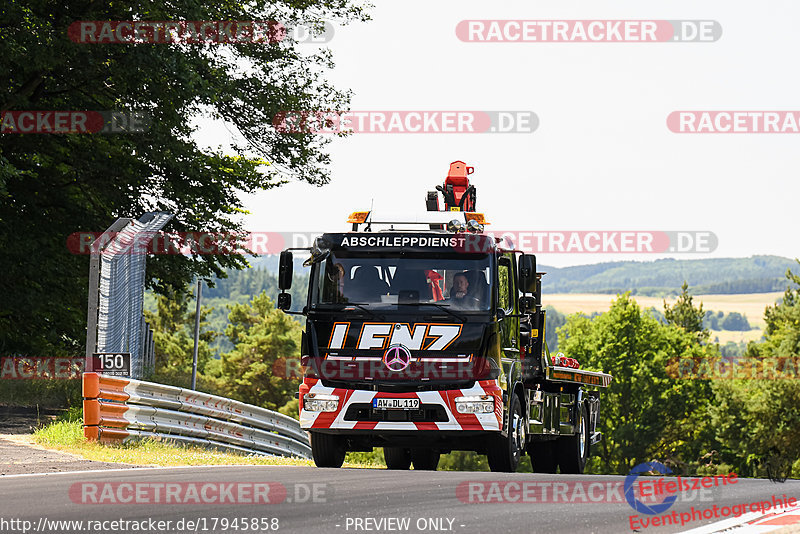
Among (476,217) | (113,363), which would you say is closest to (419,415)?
(476,217)

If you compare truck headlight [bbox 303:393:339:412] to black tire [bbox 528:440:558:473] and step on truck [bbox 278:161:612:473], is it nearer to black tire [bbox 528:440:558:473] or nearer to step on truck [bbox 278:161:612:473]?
step on truck [bbox 278:161:612:473]

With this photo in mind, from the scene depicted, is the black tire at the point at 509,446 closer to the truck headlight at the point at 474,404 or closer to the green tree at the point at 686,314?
the truck headlight at the point at 474,404

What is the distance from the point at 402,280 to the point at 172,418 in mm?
5418

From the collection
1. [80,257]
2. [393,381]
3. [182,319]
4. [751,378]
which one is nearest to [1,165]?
[80,257]

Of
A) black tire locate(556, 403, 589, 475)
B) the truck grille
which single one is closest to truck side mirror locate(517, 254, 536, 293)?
the truck grille

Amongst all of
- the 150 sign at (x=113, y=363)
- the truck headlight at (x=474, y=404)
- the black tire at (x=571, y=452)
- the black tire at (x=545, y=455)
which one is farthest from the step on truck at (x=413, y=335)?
the black tire at (x=571, y=452)

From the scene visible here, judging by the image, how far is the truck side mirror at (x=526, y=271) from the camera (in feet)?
43.0

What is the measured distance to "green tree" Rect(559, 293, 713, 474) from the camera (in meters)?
65.2

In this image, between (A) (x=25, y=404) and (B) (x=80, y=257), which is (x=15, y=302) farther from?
(A) (x=25, y=404)

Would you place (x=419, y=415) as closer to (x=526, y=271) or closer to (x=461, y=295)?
(x=461, y=295)

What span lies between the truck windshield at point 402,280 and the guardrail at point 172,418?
3.51m

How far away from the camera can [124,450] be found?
46.5ft

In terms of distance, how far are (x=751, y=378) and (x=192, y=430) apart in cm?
4368

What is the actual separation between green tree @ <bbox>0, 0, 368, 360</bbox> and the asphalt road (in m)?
12.5
